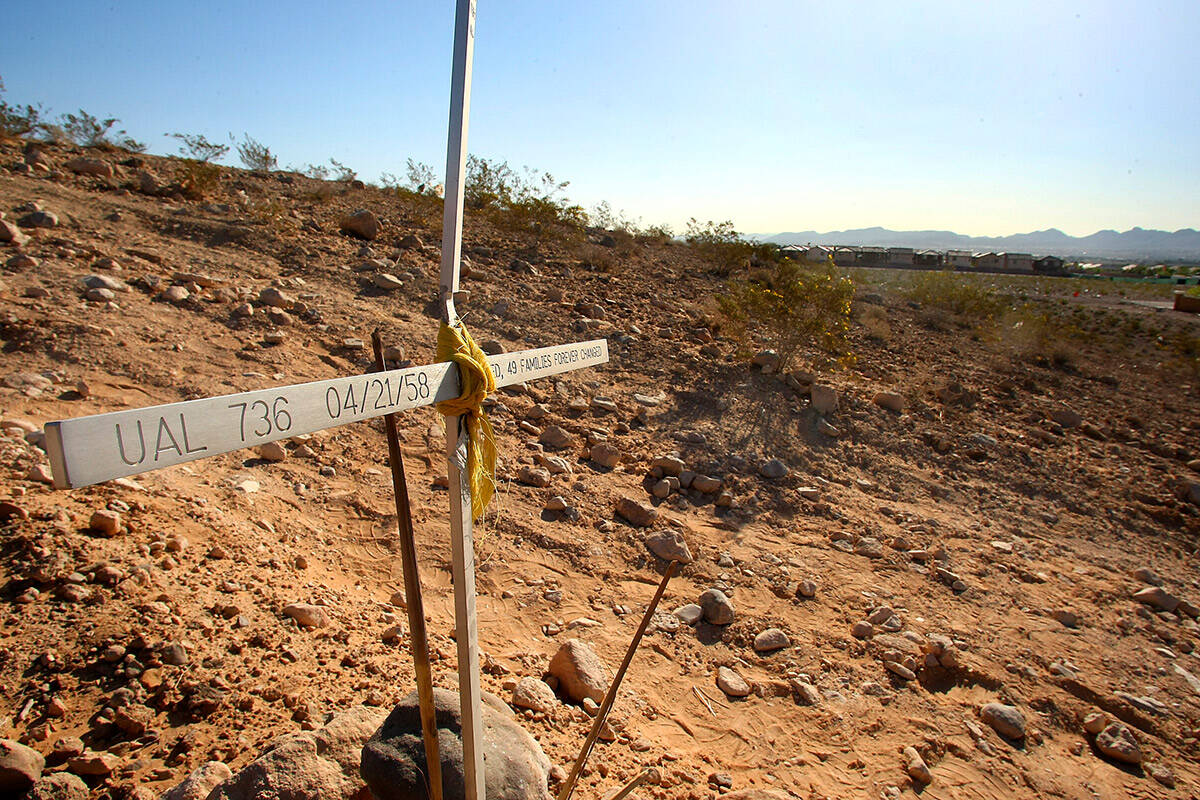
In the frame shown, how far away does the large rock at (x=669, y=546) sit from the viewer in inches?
164

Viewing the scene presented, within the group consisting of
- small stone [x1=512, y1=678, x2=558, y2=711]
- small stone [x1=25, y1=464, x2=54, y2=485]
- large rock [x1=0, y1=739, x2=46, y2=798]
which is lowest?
small stone [x1=512, y1=678, x2=558, y2=711]

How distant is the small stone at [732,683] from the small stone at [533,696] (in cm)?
97

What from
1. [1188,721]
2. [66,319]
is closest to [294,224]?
[66,319]

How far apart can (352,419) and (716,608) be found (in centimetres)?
313

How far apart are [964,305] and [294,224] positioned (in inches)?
482

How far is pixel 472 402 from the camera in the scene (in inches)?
48.9

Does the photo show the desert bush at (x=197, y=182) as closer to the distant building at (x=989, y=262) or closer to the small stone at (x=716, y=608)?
the small stone at (x=716, y=608)

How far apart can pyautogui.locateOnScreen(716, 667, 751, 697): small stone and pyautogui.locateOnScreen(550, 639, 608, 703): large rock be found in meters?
0.64

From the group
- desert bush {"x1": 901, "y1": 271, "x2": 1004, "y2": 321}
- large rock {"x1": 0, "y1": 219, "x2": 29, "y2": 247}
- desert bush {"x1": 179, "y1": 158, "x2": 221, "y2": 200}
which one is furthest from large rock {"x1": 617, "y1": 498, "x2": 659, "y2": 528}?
desert bush {"x1": 901, "y1": 271, "x2": 1004, "y2": 321}

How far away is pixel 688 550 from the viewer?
168 inches

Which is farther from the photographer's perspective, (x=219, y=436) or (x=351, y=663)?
(x=351, y=663)

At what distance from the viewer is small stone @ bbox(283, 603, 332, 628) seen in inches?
103

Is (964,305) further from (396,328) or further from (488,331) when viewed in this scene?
(396,328)

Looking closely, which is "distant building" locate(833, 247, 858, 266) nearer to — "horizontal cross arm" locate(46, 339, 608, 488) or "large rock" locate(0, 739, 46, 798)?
"horizontal cross arm" locate(46, 339, 608, 488)
